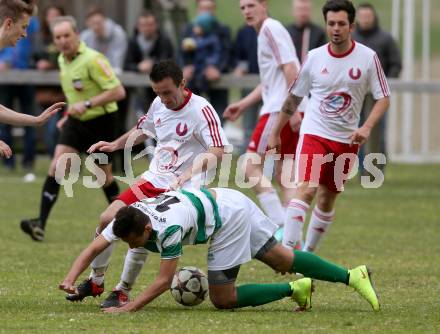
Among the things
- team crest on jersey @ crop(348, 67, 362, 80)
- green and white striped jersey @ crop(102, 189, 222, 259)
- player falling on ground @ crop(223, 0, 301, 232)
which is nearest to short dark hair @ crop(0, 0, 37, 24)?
green and white striped jersey @ crop(102, 189, 222, 259)

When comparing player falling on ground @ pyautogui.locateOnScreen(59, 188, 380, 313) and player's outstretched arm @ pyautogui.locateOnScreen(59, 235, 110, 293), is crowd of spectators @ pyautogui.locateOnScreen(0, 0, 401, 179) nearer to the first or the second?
player falling on ground @ pyautogui.locateOnScreen(59, 188, 380, 313)

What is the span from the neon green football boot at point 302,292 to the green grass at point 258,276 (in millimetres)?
112

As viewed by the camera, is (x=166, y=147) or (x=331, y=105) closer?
(x=166, y=147)

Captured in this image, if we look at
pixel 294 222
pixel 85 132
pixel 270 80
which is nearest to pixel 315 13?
pixel 85 132

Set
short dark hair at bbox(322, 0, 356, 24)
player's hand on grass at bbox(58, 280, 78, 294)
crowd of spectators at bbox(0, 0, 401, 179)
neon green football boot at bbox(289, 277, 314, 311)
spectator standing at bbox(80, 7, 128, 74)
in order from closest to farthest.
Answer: player's hand on grass at bbox(58, 280, 78, 294)
neon green football boot at bbox(289, 277, 314, 311)
short dark hair at bbox(322, 0, 356, 24)
crowd of spectators at bbox(0, 0, 401, 179)
spectator standing at bbox(80, 7, 128, 74)

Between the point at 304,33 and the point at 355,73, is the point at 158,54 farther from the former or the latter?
the point at 355,73

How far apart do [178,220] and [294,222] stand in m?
2.12

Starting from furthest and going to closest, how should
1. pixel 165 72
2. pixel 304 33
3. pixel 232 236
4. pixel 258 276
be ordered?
pixel 304 33
pixel 258 276
pixel 165 72
pixel 232 236

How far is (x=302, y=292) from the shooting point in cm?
823

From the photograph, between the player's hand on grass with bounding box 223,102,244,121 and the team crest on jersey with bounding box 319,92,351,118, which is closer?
the team crest on jersey with bounding box 319,92,351,118

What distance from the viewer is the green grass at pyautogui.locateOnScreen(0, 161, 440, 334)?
757 cm

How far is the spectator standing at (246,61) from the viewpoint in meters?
18.6

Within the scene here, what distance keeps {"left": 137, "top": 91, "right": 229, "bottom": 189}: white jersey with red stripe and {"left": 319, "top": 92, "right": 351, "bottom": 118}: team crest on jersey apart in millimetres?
1451

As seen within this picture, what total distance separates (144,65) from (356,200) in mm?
4190
